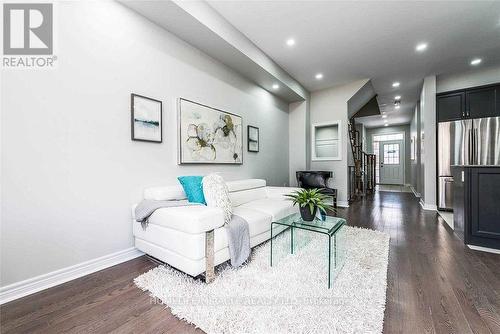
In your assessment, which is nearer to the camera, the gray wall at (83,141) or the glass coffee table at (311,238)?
the gray wall at (83,141)

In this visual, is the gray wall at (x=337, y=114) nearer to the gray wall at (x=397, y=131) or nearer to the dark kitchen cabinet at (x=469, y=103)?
the dark kitchen cabinet at (x=469, y=103)

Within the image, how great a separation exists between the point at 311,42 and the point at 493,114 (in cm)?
403

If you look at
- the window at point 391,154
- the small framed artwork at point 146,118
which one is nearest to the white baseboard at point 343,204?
the small framed artwork at point 146,118

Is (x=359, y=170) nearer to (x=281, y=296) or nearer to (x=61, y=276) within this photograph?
(x=281, y=296)

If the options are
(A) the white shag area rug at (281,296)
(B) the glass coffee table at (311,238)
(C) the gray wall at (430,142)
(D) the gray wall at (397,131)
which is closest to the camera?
(A) the white shag area rug at (281,296)

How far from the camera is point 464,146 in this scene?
4258 millimetres

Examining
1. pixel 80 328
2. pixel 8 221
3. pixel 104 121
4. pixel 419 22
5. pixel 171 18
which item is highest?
pixel 419 22

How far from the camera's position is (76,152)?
1.94 metres

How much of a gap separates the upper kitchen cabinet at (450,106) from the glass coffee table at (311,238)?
414 centimetres

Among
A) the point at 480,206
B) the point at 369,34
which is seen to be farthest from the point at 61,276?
the point at 369,34

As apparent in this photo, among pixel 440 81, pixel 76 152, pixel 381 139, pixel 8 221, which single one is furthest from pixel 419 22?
pixel 381 139

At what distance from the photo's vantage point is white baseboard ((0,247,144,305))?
5.21 ft

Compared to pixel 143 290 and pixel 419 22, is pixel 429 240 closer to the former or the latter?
pixel 419 22

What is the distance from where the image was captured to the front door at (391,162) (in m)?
10.1
